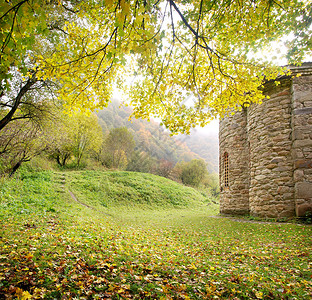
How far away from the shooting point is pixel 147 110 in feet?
13.5

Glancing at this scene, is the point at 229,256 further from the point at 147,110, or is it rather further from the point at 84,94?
the point at 84,94

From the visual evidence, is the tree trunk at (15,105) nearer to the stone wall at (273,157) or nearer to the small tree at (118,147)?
the stone wall at (273,157)

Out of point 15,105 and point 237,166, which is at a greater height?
point 15,105

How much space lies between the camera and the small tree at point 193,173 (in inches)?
1272

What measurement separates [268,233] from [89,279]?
575cm

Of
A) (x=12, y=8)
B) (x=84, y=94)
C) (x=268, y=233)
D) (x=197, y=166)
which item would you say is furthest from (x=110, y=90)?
(x=197, y=166)

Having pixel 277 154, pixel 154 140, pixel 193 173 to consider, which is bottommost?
pixel 277 154

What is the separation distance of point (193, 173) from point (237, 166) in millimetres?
22778

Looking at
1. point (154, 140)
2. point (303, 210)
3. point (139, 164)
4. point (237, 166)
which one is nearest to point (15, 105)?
point (237, 166)

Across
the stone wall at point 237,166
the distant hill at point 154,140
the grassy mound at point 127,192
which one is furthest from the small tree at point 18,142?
the distant hill at point 154,140

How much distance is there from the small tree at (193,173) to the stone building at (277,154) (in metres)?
22.1

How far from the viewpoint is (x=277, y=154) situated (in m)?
8.16

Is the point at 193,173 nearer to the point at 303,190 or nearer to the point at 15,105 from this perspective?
the point at 303,190

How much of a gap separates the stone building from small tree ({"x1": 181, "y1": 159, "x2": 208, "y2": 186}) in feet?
72.4
